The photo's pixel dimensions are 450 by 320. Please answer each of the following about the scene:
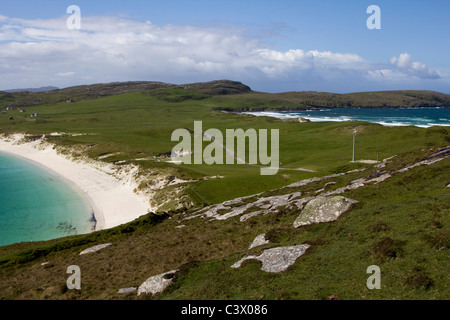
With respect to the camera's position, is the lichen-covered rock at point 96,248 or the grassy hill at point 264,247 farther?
the lichen-covered rock at point 96,248

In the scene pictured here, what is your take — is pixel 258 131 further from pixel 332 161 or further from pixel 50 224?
pixel 50 224

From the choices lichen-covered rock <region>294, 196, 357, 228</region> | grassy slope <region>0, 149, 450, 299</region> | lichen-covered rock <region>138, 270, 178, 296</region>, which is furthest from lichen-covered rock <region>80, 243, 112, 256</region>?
lichen-covered rock <region>294, 196, 357, 228</region>

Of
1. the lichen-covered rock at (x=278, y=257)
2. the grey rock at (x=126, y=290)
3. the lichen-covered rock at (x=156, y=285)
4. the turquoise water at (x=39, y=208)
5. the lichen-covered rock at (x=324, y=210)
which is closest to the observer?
the lichen-covered rock at (x=278, y=257)

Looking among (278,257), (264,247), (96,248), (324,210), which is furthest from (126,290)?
(324,210)

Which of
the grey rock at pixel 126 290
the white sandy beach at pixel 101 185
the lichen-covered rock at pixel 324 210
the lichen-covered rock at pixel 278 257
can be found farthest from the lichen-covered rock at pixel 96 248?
the lichen-covered rock at pixel 324 210

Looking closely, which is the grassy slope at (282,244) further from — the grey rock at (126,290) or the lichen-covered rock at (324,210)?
the lichen-covered rock at (324,210)

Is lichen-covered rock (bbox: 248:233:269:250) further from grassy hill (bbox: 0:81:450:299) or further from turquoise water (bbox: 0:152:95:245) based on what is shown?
turquoise water (bbox: 0:152:95:245)
